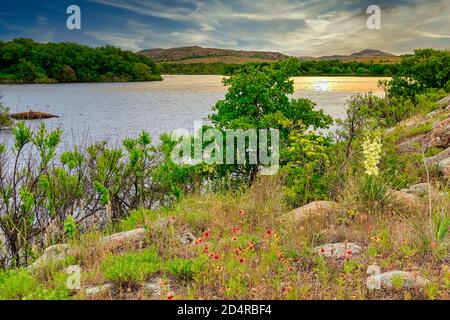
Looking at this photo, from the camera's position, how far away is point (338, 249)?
6.00m

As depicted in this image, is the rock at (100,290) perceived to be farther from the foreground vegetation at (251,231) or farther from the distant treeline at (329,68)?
the distant treeline at (329,68)

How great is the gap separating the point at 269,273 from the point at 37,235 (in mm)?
6292

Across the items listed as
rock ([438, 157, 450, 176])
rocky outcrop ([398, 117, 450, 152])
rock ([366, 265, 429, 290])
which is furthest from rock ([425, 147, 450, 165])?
rock ([366, 265, 429, 290])

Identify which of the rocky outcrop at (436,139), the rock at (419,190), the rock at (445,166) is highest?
the rocky outcrop at (436,139)

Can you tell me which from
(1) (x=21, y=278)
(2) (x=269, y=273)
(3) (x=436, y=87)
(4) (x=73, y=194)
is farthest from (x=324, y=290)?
(3) (x=436, y=87)

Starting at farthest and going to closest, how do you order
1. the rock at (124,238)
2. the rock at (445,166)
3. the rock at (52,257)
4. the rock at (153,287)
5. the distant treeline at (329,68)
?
the distant treeline at (329,68) < the rock at (445,166) < the rock at (124,238) < the rock at (52,257) < the rock at (153,287)

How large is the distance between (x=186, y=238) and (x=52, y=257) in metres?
1.84

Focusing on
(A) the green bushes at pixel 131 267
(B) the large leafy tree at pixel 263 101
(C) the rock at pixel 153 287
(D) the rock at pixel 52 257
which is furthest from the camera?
(B) the large leafy tree at pixel 263 101

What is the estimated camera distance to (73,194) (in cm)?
977

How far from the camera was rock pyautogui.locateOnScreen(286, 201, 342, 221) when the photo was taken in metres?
7.25

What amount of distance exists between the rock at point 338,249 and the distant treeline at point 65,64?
99030 mm

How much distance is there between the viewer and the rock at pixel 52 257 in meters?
5.99

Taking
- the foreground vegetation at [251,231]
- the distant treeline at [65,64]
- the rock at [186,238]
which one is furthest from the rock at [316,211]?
the distant treeline at [65,64]
